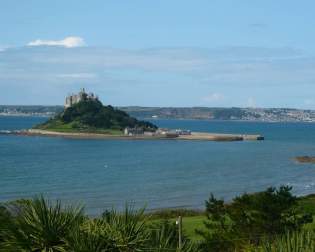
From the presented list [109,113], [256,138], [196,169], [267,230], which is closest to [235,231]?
[267,230]

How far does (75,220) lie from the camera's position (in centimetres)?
973

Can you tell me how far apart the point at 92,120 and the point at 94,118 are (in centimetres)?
74

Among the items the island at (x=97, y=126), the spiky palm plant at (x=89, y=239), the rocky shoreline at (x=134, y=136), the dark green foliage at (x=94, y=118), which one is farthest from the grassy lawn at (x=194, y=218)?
the dark green foliage at (x=94, y=118)

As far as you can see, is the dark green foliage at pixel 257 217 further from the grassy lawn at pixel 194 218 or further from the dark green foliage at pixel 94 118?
the dark green foliage at pixel 94 118

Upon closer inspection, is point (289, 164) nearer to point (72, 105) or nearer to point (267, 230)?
point (267, 230)

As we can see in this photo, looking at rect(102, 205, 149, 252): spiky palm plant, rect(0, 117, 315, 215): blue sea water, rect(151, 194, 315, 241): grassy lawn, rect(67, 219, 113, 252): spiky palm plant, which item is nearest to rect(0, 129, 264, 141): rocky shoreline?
rect(0, 117, 315, 215): blue sea water

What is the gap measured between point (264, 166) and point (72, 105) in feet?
360

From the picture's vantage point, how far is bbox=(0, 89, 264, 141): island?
160750 mm

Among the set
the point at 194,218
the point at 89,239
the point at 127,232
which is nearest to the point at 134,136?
the point at 194,218

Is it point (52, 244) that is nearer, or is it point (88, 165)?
point (52, 244)

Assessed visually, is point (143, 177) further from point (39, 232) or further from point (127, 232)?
point (127, 232)

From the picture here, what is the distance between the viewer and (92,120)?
569 ft

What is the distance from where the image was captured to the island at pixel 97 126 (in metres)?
161

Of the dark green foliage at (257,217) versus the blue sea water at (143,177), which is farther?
the blue sea water at (143,177)
